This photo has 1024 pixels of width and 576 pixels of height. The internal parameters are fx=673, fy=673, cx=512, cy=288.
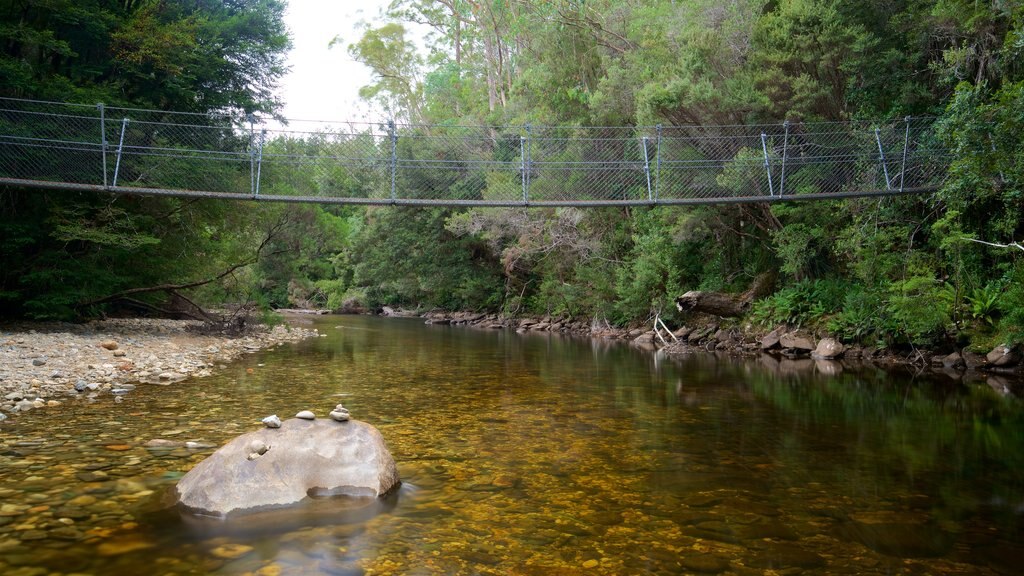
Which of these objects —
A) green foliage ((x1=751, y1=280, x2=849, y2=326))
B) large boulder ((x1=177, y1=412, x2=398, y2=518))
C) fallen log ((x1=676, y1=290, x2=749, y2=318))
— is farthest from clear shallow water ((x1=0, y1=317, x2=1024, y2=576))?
fallen log ((x1=676, y1=290, x2=749, y2=318))

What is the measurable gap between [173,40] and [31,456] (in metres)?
9.64

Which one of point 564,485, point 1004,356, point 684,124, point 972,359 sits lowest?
point 564,485

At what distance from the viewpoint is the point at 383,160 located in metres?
9.75

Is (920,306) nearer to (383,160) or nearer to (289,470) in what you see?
(383,160)

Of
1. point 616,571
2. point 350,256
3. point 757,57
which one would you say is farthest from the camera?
point 350,256

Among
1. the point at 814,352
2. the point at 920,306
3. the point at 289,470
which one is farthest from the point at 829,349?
the point at 289,470

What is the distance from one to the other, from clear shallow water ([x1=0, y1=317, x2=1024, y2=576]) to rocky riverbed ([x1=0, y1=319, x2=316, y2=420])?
1.91ft

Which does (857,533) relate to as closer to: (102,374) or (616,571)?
(616,571)

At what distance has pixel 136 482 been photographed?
415 centimetres

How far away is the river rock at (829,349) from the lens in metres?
12.7

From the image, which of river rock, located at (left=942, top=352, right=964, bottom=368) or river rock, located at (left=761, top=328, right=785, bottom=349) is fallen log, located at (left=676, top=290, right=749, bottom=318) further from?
river rock, located at (left=942, top=352, right=964, bottom=368)

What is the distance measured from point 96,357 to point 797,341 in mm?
12215

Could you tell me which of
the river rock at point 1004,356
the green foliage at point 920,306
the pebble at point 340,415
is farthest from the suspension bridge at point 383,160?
the pebble at point 340,415

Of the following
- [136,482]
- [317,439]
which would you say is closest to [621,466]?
[317,439]
